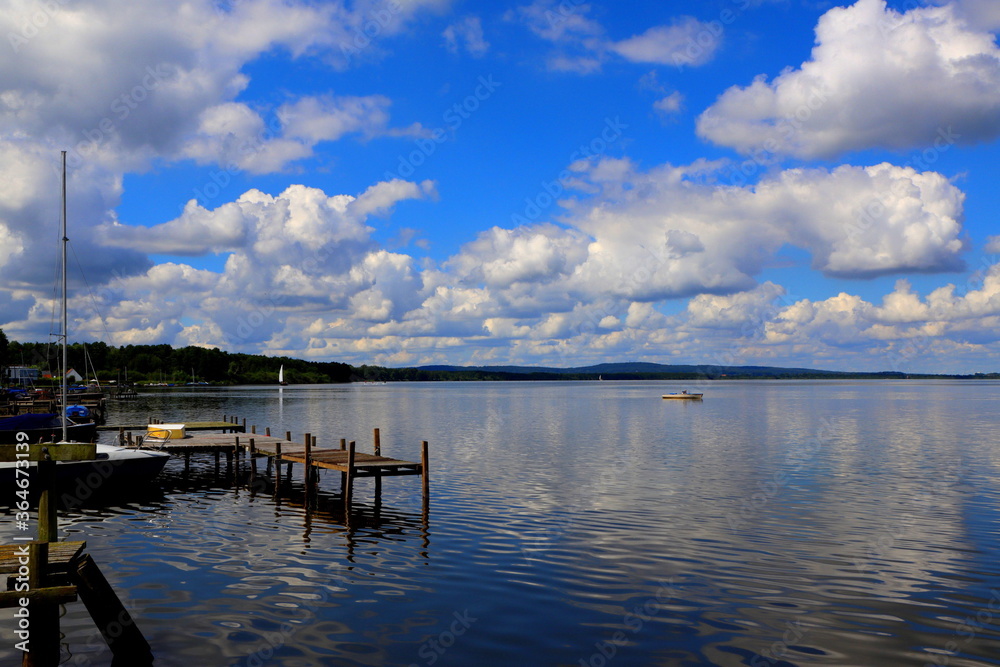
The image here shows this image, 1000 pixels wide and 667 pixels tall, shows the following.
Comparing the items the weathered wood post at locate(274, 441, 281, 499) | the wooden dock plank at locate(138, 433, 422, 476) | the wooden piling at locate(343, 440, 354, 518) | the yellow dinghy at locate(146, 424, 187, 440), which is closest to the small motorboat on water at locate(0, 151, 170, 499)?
the weathered wood post at locate(274, 441, 281, 499)

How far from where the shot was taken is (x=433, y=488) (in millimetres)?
32438

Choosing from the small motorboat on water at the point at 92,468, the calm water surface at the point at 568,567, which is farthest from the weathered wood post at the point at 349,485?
the small motorboat on water at the point at 92,468

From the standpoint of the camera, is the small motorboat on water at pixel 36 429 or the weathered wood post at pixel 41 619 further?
the small motorboat on water at pixel 36 429

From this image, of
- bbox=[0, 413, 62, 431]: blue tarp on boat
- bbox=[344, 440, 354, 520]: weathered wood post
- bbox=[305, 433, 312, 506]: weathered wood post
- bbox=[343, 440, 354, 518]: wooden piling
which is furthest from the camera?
bbox=[0, 413, 62, 431]: blue tarp on boat

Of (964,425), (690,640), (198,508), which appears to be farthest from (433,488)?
(964,425)

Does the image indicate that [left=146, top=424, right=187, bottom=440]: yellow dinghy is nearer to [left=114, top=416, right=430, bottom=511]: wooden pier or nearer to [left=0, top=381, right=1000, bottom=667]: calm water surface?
[left=114, top=416, right=430, bottom=511]: wooden pier

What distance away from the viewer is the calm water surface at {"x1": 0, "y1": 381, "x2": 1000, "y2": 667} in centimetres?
1377

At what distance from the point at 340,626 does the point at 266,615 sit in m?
1.87

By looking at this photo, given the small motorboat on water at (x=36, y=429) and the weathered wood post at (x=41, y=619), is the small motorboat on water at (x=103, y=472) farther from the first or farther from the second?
the weathered wood post at (x=41, y=619)

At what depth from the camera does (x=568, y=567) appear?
1897cm

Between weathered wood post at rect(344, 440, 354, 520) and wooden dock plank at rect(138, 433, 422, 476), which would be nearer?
weathered wood post at rect(344, 440, 354, 520)

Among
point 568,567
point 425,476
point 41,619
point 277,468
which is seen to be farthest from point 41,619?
point 277,468

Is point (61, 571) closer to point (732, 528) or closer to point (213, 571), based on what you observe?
point (213, 571)

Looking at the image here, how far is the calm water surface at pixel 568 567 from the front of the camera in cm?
1377
